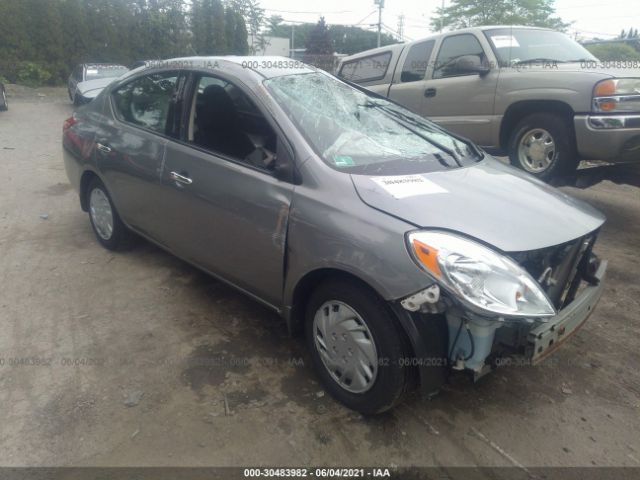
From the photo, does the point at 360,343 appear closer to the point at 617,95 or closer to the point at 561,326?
the point at 561,326

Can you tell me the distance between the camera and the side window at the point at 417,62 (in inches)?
263

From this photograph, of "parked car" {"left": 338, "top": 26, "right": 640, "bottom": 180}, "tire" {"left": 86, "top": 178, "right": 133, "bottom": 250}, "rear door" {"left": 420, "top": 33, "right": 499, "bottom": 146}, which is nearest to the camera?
"tire" {"left": 86, "top": 178, "right": 133, "bottom": 250}

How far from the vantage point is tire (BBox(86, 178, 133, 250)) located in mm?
4453

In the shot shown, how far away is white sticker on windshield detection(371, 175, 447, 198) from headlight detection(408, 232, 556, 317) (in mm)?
352

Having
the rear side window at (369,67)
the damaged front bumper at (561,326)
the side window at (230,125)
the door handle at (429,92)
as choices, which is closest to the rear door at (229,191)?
the side window at (230,125)

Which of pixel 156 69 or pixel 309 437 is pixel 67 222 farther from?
pixel 309 437

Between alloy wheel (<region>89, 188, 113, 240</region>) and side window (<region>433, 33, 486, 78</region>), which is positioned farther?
side window (<region>433, 33, 486, 78</region>)

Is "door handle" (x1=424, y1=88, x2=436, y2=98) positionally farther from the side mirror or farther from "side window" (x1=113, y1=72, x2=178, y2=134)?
"side window" (x1=113, y1=72, x2=178, y2=134)

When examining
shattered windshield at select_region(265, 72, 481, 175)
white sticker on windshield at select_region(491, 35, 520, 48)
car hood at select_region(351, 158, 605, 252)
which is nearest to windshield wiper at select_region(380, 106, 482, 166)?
shattered windshield at select_region(265, 72, 481, 175)

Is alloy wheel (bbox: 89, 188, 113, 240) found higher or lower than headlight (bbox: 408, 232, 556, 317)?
lower


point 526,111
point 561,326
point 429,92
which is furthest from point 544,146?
point 561,326

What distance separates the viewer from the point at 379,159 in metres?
2.88

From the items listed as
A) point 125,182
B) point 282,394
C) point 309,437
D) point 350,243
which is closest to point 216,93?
point 125,182

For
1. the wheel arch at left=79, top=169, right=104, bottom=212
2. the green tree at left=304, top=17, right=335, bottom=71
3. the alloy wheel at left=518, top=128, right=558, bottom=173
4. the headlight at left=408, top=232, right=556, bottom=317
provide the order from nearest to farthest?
the headlight at left=408, top=232, right=556, bottom=317
the wheel arch at left=79, top=169, right=104, bottom=212
the alloy wheel at left=518, top=128, right=558, bottom=173
the green tree at left=304, top=17, right=335, bottom=71
